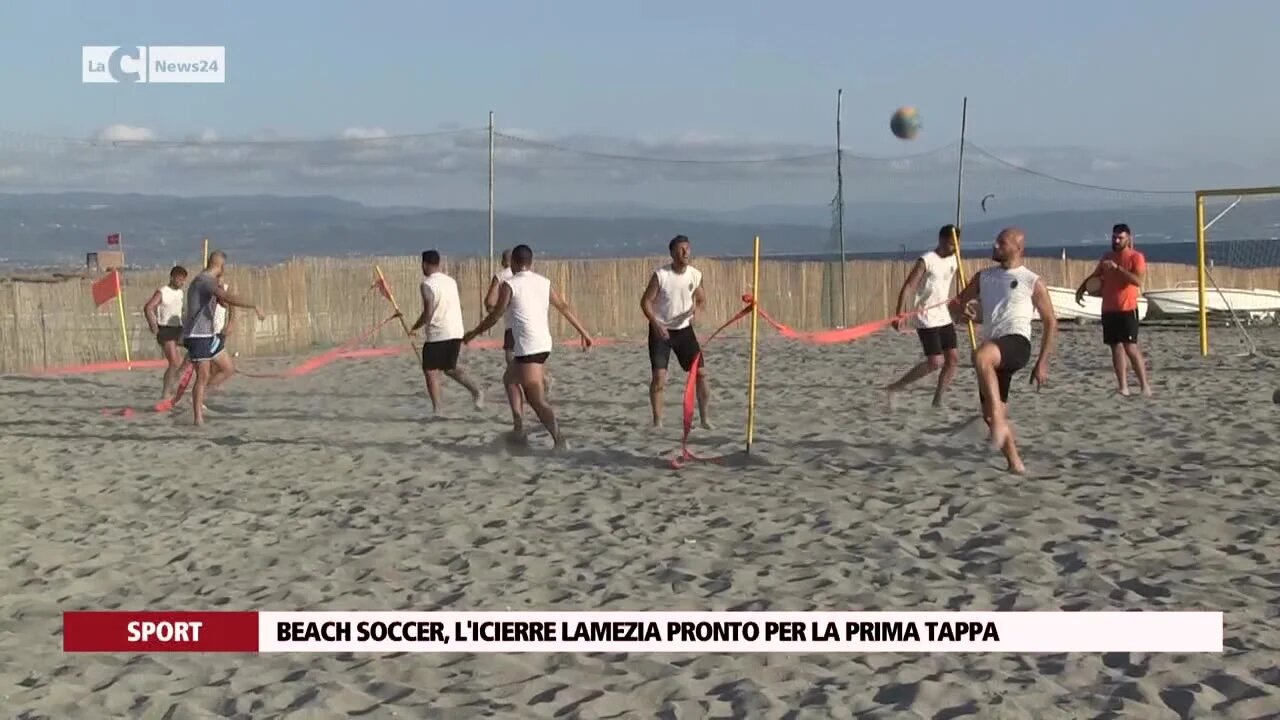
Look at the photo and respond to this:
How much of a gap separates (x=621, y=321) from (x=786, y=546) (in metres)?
17.0

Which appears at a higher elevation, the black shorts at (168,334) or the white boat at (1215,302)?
the white boat at (1215,302)

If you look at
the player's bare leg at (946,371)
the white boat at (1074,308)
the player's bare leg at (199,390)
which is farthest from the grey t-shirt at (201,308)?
the white boat at (1074,308)

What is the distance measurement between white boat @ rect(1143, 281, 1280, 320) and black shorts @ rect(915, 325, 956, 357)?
14482mm

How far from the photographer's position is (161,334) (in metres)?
12.5

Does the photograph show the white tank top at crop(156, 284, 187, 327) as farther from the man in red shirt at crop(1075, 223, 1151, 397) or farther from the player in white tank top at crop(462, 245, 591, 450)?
the man in red shirt at crop(1075, 223, 1151, 397)

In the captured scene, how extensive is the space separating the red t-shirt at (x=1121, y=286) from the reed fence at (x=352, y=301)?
11.9 meters

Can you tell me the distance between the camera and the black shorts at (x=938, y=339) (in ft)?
32.7

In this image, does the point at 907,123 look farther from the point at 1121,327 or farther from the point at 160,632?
the point at 160,632

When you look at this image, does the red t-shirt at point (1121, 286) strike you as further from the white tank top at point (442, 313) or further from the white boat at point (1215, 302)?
the white boat at point (1215, 302)

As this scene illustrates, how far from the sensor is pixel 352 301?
20.9m

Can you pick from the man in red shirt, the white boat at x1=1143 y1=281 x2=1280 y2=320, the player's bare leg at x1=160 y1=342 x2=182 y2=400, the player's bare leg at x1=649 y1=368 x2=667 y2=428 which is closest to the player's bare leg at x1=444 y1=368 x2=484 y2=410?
the player's bare leg at x1=649 y1=368 x2=667 y2=428

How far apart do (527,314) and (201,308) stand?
11.7 ft

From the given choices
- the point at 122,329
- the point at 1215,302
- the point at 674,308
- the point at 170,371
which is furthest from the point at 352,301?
the point at 1215,302

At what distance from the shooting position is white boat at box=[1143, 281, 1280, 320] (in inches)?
898
